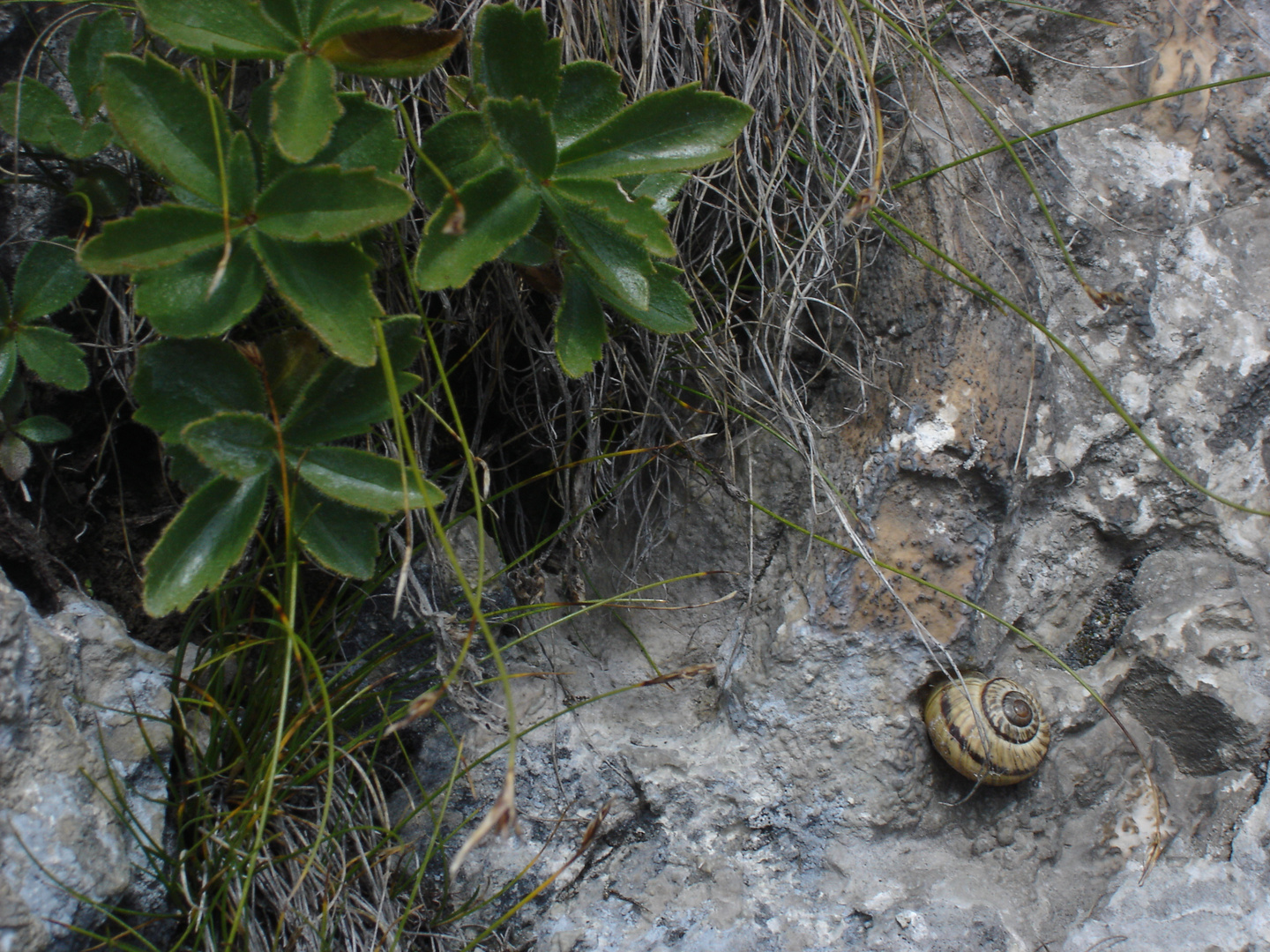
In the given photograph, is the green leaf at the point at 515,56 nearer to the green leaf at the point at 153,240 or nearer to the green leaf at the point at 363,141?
the green leaf at the point at 363,141

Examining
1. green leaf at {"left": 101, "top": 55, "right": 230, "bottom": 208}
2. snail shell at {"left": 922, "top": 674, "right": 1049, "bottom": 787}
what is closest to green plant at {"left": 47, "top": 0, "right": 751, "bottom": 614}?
green leaf at {"left": 101, "top": 55, "right": 230, "bottom": 208}

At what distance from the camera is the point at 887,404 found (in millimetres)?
1414

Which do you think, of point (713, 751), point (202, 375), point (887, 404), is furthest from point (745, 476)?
point (202, 375)

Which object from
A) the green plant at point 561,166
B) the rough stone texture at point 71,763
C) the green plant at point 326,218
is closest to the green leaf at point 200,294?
the green plant at point 326,218

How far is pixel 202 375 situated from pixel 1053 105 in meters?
1.64

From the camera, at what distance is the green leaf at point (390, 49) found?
3.12 ft

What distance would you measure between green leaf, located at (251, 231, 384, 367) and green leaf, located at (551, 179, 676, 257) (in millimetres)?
271

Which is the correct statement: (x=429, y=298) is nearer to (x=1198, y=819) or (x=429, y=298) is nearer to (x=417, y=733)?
(x=417, y=733)

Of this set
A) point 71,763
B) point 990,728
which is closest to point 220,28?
point 71,763

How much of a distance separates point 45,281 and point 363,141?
511 millimetres

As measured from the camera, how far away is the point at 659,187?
1.18 meters

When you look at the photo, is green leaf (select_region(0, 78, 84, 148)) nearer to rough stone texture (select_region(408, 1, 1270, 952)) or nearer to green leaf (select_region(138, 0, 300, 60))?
green leaf (select_region(138, 0, 300, 60))

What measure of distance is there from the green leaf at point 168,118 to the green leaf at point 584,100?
0.41 m

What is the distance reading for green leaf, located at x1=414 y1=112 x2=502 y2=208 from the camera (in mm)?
1023
